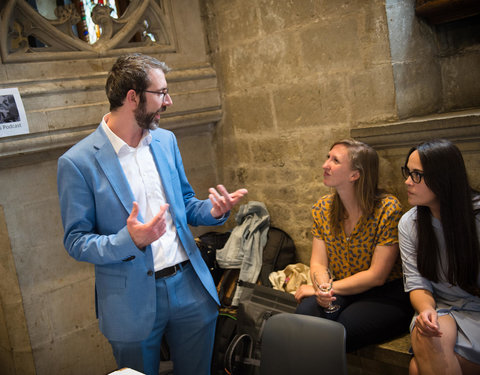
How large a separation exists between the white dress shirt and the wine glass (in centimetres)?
73

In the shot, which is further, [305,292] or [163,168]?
[305,292]

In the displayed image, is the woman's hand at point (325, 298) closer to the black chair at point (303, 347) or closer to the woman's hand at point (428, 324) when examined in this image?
the woman's hand at point (428, 324)

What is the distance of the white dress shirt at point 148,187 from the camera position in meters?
2.04

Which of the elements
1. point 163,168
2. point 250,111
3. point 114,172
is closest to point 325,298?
point 163,168

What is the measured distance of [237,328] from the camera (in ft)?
9.93

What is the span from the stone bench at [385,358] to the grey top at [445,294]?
0.25 metres

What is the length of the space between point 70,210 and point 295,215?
200cm

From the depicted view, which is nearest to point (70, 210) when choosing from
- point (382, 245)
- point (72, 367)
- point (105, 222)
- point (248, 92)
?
point (105, 222)

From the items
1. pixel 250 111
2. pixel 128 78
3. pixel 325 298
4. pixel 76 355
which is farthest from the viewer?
pixel 250 111

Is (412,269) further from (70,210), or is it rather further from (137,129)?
(70,210)

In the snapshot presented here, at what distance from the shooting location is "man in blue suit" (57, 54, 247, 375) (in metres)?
1.93

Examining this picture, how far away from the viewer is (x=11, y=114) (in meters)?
2.89

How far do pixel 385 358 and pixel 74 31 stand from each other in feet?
9.11

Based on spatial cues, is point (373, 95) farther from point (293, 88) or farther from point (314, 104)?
point (293, 88)
